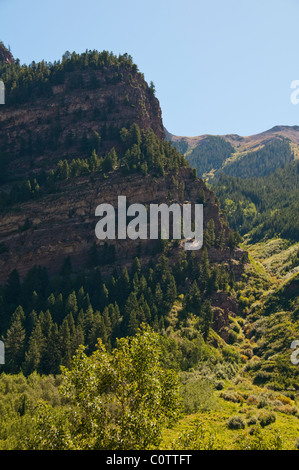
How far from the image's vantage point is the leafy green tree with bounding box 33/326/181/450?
85.3ft

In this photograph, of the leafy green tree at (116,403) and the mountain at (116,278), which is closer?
the leafy green tree at (116,403)

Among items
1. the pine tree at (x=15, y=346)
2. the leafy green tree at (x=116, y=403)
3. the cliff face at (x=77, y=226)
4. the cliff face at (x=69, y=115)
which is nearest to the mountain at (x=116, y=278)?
the leafy green tree at (x=116, y=403)

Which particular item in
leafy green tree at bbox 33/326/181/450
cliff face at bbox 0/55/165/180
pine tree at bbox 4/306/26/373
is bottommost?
pine tree at bbox 4/306/26/373

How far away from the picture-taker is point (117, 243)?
130125 millimetres

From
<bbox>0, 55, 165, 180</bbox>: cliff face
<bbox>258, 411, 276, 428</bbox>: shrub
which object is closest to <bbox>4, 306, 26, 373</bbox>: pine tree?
<bbox>258, 411, 276, 428</bbox>: shrub

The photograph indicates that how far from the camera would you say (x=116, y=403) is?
28875 mm

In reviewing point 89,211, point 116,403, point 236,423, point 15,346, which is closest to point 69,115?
point 89,211

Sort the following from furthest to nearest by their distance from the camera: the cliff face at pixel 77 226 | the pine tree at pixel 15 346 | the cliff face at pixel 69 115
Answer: the cliff face at pixel 69 115, the cliff face at pixel 77 226, the pine tree at pixel 15 346

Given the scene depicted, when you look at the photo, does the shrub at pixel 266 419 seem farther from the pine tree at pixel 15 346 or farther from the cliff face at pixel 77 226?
the cliff face at pixel 77 226

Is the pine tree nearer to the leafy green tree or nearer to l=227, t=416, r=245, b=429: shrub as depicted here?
l=227, t=416, r=245, b=429: shrub

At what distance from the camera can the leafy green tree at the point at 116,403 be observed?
26.0 meters

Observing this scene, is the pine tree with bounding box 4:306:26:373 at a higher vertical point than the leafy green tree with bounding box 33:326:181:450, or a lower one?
lower

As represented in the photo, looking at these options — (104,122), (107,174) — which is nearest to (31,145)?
(104,122)
